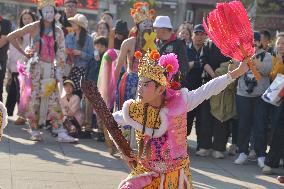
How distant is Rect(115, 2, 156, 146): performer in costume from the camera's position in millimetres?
6681

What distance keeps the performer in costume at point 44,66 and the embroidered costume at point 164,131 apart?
3.56 meters

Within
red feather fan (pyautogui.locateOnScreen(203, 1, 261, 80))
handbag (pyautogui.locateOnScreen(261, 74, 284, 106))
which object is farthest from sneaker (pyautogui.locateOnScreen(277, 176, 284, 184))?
red feather fan (pyautogui.locateOnScreen(203, 1, 261, 80))

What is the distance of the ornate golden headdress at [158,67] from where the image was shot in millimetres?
3822

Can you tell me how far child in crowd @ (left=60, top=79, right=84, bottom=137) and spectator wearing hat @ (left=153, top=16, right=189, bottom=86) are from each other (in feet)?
5.95

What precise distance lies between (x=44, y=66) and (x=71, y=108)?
104cm

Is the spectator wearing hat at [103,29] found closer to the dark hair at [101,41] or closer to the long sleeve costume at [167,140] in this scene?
the dark hair at [101,41]

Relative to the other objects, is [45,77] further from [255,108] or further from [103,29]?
[255,108]

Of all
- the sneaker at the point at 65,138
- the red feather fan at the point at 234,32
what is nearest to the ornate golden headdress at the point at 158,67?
the red feather fan at the point at 234,32

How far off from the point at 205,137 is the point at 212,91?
3.79m

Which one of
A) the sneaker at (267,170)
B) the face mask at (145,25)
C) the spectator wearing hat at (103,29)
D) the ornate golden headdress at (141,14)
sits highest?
the ornate golden headdress at (141,14)

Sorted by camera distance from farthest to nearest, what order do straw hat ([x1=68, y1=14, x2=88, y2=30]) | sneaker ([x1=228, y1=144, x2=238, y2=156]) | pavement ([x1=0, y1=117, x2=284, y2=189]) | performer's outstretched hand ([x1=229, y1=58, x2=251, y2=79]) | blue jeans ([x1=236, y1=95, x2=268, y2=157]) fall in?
1. straw hat ([x1=68, y1=14, x2=88, y2=30])
2. sneaker ([x1=228, y1=144, x2=238, y2=156])
3. blue jeans ([x1=236, y1=95, x2=268, y2=157])
4. pavement ([x1=0, y1=117, x2=284, y2=189])
5. performer's outstretched hand ([x1=229, y1=58, x2=251, y2=79])

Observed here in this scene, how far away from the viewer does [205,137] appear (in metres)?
7.61

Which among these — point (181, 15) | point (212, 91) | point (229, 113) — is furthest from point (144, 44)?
point (181, 15)

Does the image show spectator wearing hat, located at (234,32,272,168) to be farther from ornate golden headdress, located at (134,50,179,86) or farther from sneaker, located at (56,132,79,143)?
ornate golden headdress, located at (134,50,179,86)
